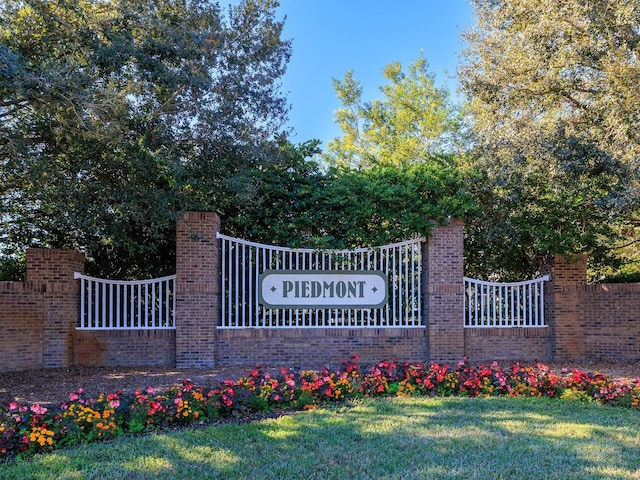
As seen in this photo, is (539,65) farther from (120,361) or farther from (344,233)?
(120,361)

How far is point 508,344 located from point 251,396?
5.97 m

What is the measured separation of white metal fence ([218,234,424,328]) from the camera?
9.45m

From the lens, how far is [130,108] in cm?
729

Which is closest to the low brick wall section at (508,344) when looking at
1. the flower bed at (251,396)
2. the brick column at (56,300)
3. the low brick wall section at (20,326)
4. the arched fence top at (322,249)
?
the arched fence top at (322,249)

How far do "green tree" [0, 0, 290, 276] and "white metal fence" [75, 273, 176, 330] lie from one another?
0.75 metres

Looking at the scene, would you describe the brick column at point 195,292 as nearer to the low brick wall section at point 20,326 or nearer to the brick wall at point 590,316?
the low brick wall section at point 20,326

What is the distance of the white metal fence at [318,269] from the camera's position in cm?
945

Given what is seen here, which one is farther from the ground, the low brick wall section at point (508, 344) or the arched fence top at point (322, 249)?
the arched fence top at point (322, 249)

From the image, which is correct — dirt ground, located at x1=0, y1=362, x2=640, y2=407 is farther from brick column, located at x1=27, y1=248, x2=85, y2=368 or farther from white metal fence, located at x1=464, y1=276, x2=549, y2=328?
white metal fence, located at x1=464, y1=276, x2=549, y2=328

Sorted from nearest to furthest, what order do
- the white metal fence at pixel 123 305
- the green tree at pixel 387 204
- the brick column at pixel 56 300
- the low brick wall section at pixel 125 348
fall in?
the brick column at pixel 56 300, the low brick wall section at pixel 125 348, the white metal fence at pixel 123 305, the green tree at pixel 387 204

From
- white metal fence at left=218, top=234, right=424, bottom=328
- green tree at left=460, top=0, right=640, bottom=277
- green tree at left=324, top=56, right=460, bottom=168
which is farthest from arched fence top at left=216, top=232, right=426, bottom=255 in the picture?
green tree at left=324, top=56, right=460, bottom=168

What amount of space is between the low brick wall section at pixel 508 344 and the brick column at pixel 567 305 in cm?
21

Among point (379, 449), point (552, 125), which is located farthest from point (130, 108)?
point (552, 125)

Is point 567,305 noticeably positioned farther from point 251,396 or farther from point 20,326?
point 20,326
